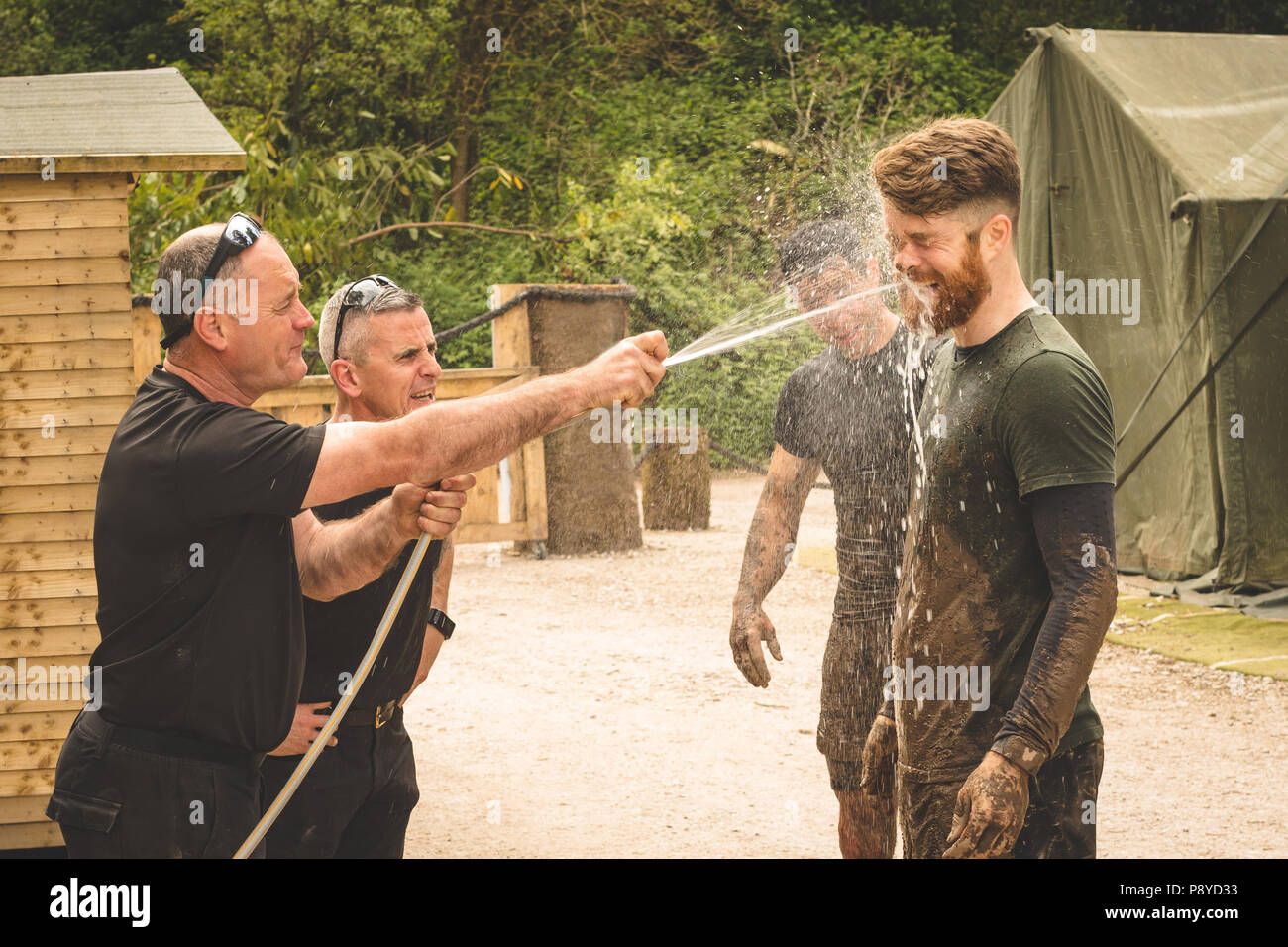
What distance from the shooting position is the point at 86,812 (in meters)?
2.38

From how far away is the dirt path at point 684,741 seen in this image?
533cm

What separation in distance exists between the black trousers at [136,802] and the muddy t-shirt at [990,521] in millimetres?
1408

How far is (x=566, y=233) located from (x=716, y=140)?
19.5 feet

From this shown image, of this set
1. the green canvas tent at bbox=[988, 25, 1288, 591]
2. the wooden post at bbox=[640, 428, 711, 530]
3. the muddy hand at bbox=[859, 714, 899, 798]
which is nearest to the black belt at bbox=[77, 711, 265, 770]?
the muddy hand at bbox=[859, 714, 899, 798]

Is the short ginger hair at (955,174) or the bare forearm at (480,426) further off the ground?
the short ginger hair at (955,174)

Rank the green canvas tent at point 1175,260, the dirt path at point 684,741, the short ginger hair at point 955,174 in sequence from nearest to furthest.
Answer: the short ginger hair at point 955,174
the dirt path at point 684,741
the green canvas tent at point 1175,260

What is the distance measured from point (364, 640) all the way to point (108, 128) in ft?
10.7

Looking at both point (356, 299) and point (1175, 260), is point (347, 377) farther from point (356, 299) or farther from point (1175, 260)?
point (1175, 260)

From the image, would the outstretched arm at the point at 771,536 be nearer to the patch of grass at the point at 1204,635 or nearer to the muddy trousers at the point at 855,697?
the muddy trousers at the point at 855,697

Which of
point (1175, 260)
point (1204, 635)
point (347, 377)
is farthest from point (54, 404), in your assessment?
point (1175, 260)

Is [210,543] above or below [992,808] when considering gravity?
above

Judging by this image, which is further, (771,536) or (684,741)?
(684,741)

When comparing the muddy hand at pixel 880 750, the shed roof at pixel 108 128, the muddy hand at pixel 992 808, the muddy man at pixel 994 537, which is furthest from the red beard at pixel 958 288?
the shed roof at pixel 108 128
